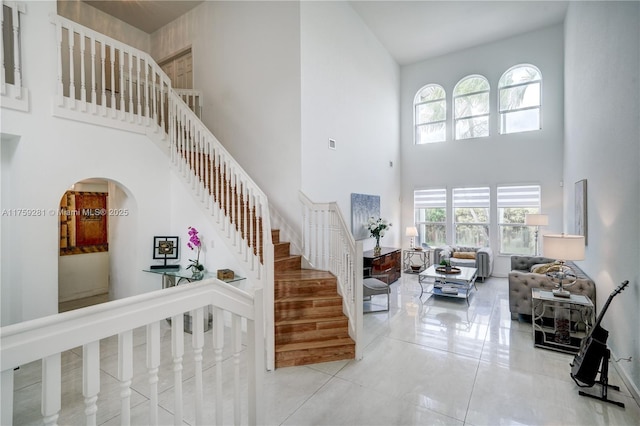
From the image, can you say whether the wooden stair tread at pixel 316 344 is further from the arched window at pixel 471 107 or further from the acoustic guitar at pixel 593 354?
the arched window at pixel 471 107

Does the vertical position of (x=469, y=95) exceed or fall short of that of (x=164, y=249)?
it exceeds it

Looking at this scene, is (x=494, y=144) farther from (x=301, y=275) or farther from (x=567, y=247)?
(x=301, y=275)

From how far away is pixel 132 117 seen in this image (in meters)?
4.46

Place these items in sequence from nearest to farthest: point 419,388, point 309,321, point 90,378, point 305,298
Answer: point 90,378 < point 419,388 < point 309,321 < point 305,298

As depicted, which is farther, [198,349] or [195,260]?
[195,260]

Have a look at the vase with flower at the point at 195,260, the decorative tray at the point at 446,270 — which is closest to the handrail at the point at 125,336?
the vase with flower at the point at 195,260

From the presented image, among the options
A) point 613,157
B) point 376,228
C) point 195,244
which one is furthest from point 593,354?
point 195,244

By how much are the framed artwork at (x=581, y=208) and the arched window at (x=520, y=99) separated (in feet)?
10.1

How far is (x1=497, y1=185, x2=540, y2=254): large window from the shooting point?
727 centimetres

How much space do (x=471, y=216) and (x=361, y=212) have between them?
343 cm

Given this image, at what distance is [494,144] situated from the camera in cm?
762

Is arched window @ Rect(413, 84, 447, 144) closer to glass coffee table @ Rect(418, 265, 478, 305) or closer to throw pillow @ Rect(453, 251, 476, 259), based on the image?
throw pillow @ Rect(453, 251, 476, 259)

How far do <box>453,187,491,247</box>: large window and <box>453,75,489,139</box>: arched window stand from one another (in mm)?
1480

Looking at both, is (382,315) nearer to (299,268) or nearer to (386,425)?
(299,268)
